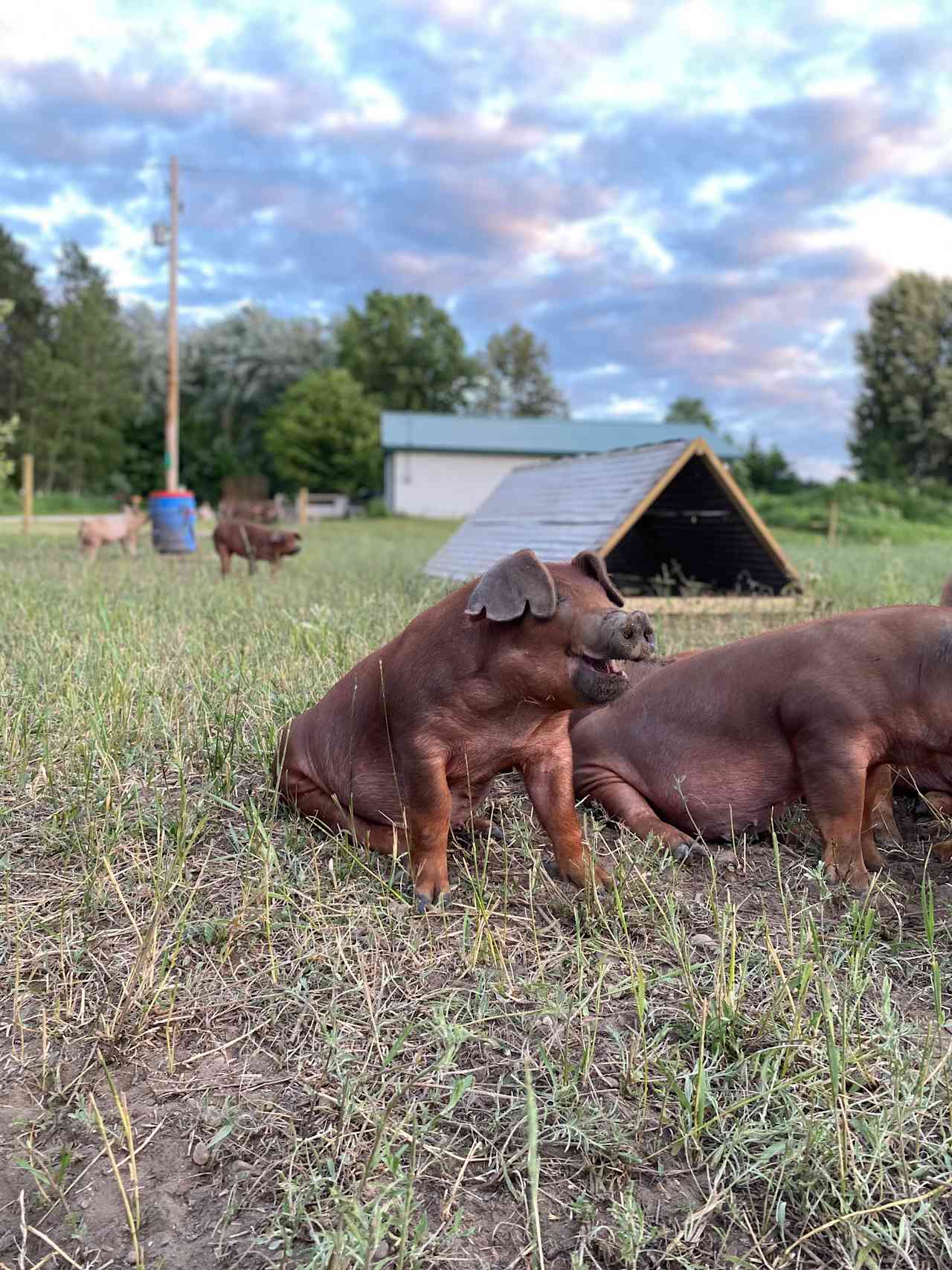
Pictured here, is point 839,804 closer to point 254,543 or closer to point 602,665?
point 602,665

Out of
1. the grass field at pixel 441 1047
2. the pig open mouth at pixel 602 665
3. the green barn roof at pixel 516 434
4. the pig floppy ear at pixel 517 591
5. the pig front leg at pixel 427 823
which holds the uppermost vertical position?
the green barn roof at pixel 516 434

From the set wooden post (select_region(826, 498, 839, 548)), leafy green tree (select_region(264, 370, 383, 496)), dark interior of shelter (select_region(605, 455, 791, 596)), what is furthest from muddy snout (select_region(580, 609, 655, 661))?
leafy green tree (select_region(264, 370, 383, 496))

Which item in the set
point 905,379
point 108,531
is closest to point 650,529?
point 108,531

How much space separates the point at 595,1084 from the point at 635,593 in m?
6.58

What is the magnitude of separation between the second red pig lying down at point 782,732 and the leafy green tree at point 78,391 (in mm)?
48217

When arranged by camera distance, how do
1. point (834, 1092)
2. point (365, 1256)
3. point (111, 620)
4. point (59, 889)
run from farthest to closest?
point (111, 620), point (59, 889), point (834, 1092), point (365, 1256)

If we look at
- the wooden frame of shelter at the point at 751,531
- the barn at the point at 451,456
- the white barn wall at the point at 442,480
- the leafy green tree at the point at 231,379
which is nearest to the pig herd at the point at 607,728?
the wooden frame of shelter at the point at 751,531

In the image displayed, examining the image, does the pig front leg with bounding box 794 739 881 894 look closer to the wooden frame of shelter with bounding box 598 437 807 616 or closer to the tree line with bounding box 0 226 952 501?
the wooden frame of shelter with bounding box 598 437 807 616

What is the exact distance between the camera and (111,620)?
5582 mm

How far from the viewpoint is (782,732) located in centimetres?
296

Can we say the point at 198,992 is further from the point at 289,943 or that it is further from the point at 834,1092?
the point at 834,1092

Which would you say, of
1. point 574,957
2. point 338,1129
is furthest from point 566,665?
point 338,1129

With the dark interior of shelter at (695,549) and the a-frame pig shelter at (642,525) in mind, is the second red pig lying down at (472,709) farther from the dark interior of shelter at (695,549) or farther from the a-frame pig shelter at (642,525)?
the dark interior of shelter at (695,549)

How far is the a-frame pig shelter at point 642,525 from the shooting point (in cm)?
732
